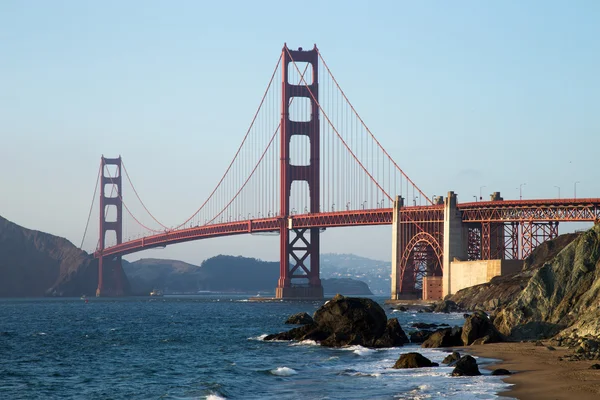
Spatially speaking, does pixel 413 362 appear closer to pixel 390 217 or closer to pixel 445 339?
pixel 445 339

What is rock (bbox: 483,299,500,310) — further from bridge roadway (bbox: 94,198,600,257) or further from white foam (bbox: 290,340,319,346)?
white foam (bbox: 290,340,319,346)

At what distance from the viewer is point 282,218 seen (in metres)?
148

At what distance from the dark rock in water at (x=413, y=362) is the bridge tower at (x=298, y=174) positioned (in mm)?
98761

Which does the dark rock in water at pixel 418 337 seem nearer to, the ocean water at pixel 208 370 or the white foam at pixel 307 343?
the ocean water at pixel 208 370

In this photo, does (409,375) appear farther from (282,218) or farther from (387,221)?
(282,218)

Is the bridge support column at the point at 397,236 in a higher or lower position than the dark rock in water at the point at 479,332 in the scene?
higher

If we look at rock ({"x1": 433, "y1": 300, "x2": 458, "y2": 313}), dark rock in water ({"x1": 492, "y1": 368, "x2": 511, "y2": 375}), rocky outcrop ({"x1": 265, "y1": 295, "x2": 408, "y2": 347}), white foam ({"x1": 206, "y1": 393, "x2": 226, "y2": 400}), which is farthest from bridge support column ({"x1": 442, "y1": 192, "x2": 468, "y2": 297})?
white foam ({"x1": 206, "y1": 393, "x2": 226, "y2": 400})

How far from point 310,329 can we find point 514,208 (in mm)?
50051

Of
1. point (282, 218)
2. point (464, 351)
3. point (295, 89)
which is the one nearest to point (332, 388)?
point (464, 351)

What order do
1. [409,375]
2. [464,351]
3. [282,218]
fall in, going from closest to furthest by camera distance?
[409,375], [464,351], [282,218]

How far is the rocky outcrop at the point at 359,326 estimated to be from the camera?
59994 millimetres

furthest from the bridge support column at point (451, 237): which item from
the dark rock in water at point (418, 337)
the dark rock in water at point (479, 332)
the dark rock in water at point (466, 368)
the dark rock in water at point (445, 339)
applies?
the dark rock in water at point (466, 368)

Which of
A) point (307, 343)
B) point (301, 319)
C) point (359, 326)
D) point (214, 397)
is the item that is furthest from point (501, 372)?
point (301, 319)

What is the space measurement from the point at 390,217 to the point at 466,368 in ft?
292
